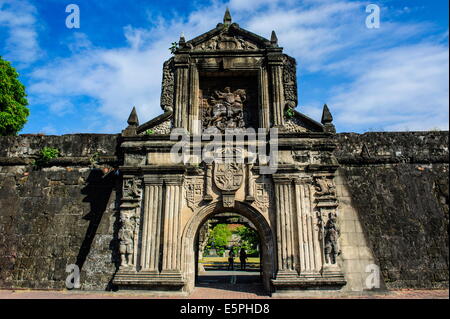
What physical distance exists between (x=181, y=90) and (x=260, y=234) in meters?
5.48

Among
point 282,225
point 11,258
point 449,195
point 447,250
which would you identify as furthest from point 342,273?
point 11,258

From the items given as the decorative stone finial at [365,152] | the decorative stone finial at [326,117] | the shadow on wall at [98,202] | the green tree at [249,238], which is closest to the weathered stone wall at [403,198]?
the decorative stone finial at [365,152]

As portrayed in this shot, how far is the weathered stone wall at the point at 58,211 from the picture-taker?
33.0 ft

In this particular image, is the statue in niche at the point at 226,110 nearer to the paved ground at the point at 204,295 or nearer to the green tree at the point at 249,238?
the paved ground at the point at 204,295

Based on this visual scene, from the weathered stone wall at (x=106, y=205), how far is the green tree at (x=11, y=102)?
6.83 meters

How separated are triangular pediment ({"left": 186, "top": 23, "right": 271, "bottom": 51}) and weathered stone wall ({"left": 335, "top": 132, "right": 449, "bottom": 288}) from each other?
4.87 meters

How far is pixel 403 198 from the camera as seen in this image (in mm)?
11234

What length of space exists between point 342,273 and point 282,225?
6.97ft

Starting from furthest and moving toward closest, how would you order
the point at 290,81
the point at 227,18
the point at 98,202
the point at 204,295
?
the point at 227,18, the point at 98,202, the point at 290,81, the point at 204,295

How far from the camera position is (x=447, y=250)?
10.4 metres

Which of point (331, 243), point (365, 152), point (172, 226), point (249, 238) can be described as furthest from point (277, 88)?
point (249, 238)

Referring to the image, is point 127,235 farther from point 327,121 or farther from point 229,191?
point 327,121

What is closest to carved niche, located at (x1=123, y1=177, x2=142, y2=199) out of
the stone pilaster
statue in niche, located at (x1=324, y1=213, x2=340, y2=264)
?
the stone pilaster

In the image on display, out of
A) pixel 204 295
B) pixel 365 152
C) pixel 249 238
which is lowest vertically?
pixel 204 295
